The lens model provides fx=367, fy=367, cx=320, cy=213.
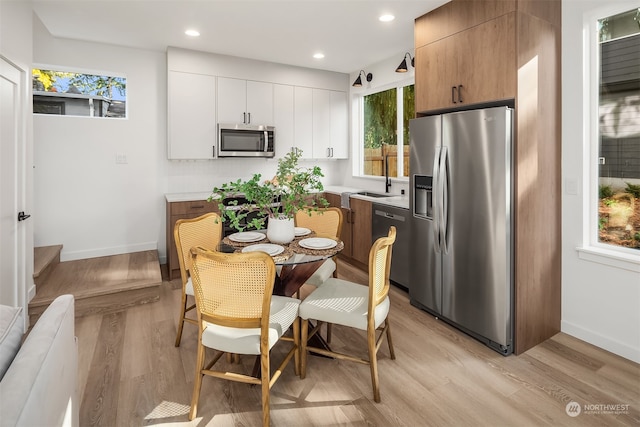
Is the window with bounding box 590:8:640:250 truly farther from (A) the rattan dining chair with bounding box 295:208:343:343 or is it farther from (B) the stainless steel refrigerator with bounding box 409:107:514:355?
(A) the rattan dining chair with bounding box 295:208:343:343

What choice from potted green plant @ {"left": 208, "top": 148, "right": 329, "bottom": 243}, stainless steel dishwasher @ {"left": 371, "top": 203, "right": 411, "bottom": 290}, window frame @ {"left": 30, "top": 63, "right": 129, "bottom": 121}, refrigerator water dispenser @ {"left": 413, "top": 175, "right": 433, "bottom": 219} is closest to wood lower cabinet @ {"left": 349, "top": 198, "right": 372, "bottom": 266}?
stainless steel dishwasher @ {"left": 371, "top": 203, "right": 411, "bottom": 290}

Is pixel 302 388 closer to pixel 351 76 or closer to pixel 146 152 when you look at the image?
pixel 146 152

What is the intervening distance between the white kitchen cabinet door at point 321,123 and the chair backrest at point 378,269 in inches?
131

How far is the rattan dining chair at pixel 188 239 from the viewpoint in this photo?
2.62 metres

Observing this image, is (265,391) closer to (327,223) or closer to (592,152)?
(327,223)

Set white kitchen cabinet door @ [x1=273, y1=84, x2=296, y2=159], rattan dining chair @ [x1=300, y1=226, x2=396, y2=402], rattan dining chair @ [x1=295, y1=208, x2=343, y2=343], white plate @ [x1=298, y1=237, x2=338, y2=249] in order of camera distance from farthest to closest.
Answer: white kitchen cabinet door @ [x1=273, y1=84, x2=296, y2=159] < rattan dining chair @ [x1=295, y1=208, x2=343, y2=343] < white plate @ [x1=298, y1=237, x2=338, y2=249] < rattan dining chair @ [x1=300, y1=226, x2=396, y2=402]

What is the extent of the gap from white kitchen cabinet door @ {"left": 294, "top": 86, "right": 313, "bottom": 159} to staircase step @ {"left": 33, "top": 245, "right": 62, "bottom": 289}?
307 cm

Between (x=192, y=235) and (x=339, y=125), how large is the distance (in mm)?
3241

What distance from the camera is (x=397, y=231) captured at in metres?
3.69

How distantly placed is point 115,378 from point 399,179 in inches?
140

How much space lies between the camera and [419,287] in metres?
3.25

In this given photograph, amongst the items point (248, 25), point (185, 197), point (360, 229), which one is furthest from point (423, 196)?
point (185, 197)

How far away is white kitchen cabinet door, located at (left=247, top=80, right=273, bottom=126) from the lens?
4684 mm

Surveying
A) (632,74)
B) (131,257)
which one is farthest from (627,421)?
(131,257)
